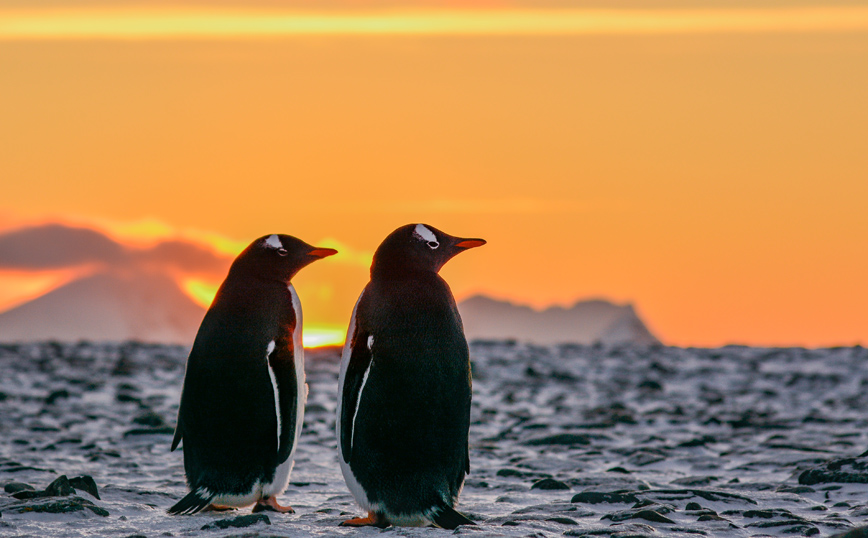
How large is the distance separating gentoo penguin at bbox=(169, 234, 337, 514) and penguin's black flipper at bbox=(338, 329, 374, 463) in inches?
19.0

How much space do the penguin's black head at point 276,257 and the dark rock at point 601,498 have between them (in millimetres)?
1872

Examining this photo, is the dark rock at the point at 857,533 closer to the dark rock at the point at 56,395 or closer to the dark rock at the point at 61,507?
the dark rock at the point at 61,507

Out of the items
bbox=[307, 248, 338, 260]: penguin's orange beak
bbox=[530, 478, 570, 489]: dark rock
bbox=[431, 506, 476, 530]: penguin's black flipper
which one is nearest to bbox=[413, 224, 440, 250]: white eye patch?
bbox=[307, 248, 338, 260]: penguin's orange beak

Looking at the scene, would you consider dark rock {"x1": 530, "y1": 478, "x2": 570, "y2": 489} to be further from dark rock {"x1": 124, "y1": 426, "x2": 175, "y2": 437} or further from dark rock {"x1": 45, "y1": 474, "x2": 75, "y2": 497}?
dark rock {"x1": 124, "y1": 426, "x2": 175, "y2": 437}

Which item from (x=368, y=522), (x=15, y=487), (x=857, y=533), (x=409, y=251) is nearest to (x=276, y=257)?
(x=409, y=251)

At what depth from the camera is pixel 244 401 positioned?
16.2ft

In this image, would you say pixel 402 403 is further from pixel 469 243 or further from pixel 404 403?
pixel 469 243

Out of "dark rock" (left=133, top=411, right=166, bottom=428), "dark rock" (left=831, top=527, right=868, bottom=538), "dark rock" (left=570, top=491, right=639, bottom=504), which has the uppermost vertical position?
"dark rock" (left=133, top=411, right=166, bottom=428)

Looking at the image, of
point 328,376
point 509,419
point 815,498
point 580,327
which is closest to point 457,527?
point 815,498

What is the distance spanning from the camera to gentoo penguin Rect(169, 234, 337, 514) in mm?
4930

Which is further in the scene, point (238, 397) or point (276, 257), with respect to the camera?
point (276, 257)

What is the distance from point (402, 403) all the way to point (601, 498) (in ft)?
4.73

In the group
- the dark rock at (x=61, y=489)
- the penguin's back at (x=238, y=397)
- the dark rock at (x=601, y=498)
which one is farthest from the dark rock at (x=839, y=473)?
the dark rock at (x=61, y=489)

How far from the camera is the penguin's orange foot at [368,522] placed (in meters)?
4.56
